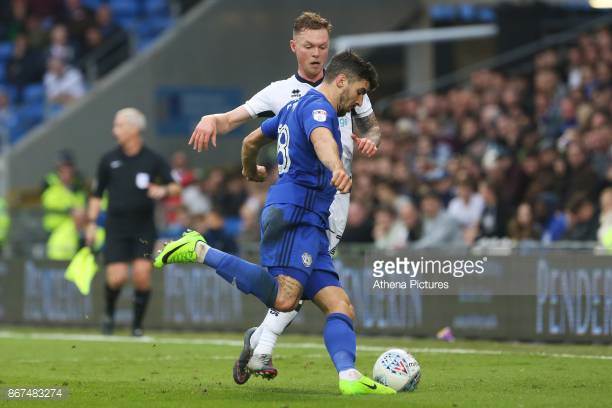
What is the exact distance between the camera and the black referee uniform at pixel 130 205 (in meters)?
15.8

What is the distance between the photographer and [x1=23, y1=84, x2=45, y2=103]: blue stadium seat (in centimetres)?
2812

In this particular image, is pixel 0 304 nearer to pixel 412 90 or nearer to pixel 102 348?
pixel 102 348

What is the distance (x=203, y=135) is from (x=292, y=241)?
1148 millimetres

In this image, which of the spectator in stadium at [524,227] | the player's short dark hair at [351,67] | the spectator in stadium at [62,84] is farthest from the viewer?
the spectator in stadium at [62,84]

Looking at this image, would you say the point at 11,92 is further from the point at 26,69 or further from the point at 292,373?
the point at 292,373

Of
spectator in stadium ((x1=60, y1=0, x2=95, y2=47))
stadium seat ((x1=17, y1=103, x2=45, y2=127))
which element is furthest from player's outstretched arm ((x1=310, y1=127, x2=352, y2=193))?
spectator in stadium ((x1=60, y1=0, x2=95, y2=47))

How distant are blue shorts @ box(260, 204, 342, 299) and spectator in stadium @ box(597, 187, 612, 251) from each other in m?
6.88

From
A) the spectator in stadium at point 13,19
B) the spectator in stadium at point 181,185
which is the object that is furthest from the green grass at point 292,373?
the spectator in stadium at point 13,19

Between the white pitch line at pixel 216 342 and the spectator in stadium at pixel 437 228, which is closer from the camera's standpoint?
the white pitch line at pixel 216 342

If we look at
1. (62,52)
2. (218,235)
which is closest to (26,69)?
(62,52)

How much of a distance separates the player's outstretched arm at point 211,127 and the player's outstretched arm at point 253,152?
0.21 meters

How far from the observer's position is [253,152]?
1020 centimetres

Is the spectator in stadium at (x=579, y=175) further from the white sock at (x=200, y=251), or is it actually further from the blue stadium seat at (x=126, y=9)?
the blue stadium seat at (x=126, y=9)

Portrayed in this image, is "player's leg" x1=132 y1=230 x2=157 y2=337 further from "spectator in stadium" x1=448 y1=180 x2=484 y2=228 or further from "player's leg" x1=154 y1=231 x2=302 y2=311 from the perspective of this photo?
"player's leg" x1=154 y1=231 x2=302 y2=311
